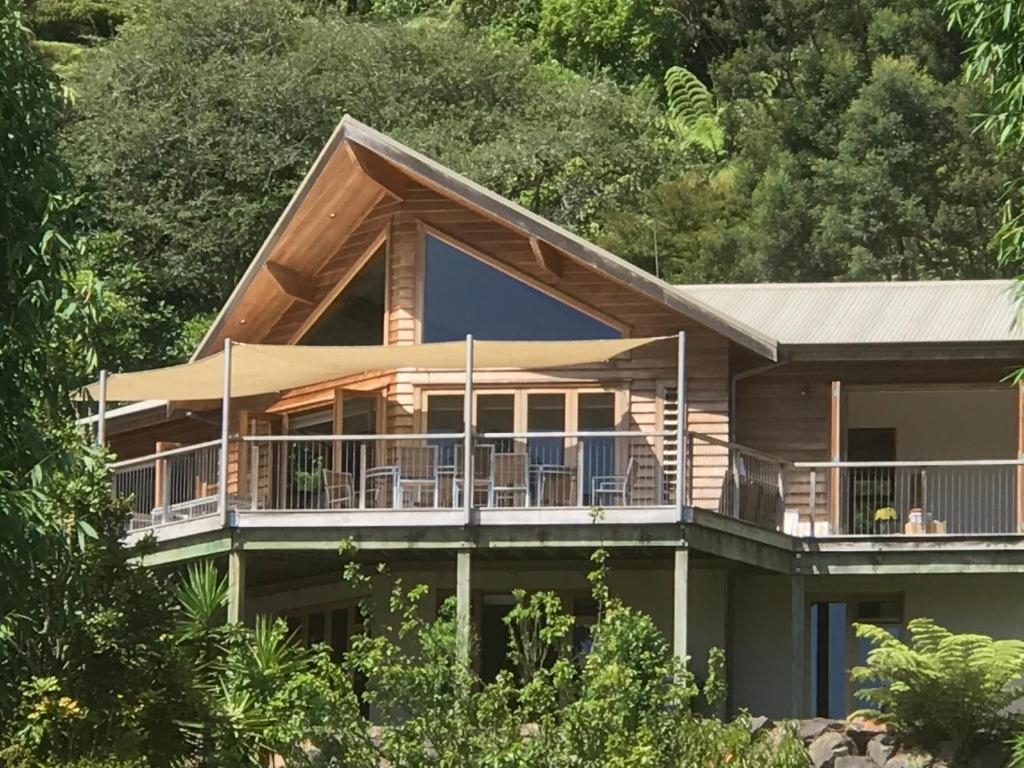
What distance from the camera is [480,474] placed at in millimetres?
25219

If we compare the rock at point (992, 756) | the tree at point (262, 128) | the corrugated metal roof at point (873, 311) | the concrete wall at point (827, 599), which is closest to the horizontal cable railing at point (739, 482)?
the concrete wall at point (827, 599)

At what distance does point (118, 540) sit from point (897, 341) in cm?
950

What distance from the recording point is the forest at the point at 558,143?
134 ft

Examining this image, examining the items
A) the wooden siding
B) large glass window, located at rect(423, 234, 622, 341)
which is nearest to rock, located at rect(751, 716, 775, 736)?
the wooden siding

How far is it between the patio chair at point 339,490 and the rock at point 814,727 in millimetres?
5470

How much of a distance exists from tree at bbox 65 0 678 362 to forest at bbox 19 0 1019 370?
45 millimetres

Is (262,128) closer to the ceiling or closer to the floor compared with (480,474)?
closer to the ceiling

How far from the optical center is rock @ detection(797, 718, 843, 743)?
22.4m

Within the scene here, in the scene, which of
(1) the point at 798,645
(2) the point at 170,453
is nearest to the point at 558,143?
(2) the point at 170,453

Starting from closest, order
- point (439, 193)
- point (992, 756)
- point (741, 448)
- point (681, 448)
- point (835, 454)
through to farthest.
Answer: point (992, 756), point (681, 448), point (741, 448), point (835, 454), point (439, 193)

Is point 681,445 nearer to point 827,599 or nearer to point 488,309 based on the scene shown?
point 488,309

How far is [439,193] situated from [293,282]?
2.25 meters

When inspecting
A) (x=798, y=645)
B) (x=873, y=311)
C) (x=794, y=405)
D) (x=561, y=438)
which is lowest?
(x=798, y=645)

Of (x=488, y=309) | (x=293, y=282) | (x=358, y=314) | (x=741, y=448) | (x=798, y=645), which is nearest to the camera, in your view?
(x=741, y=448)
